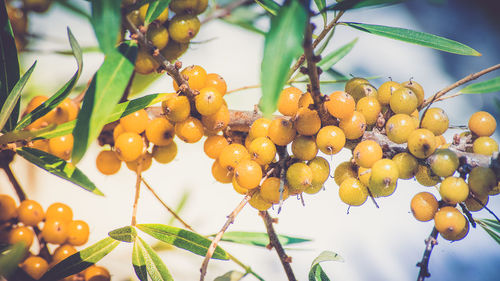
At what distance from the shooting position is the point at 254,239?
0.94m

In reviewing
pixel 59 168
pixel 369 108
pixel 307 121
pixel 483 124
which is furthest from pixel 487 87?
pixel 59 168

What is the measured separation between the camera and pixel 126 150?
71 cm

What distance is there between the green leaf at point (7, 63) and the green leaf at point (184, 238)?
34cm

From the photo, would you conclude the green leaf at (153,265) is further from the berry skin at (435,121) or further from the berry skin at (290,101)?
the berry skin at (435,121)

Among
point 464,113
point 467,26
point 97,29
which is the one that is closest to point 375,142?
Answer: point 97,29

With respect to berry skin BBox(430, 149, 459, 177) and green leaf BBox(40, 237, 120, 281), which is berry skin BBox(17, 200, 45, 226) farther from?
berry skin BBox(430, 149, 459, 177)

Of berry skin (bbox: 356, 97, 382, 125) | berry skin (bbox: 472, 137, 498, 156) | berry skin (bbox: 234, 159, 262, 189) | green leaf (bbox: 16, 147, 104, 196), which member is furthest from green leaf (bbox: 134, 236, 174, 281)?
berry skin (bbox: 472, 137, 498, 156)

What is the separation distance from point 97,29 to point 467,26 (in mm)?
1265

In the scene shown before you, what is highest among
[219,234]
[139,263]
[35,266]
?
[219,234]

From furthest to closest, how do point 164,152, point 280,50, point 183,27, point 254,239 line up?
point 254,239 → point 164,152 → point 183,27 → point 280,50

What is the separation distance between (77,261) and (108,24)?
49cm

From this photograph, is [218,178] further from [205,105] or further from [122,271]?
[122,271]

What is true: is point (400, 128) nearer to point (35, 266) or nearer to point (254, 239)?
point (254, 239)

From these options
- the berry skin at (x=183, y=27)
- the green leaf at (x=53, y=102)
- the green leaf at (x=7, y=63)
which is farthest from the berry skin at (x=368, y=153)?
the green leaf at (x=7, y=63)
